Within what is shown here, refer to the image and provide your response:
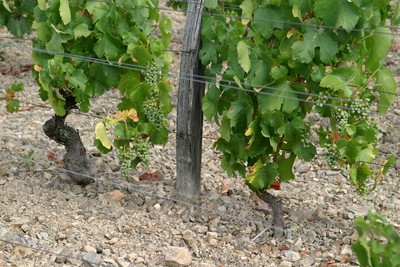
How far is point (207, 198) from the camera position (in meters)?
5.42

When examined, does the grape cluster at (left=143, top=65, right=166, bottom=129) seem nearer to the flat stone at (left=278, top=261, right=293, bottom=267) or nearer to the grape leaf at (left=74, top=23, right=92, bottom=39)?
the grape leaf at (left=74, top=23, right=92, bottom=39)

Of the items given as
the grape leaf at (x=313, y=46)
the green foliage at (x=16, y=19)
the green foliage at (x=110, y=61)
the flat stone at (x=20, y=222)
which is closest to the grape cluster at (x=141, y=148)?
the green foliage at (x=110, y=61)

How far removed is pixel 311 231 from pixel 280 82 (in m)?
1.04

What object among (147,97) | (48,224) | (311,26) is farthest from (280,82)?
(48,224)

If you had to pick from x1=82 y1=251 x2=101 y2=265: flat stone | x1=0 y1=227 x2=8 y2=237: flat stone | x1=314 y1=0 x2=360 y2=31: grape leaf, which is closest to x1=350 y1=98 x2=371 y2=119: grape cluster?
x1=314 y1=0 x2=360 y2=31: grape leaf

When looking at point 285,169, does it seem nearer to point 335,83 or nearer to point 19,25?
point 335,83

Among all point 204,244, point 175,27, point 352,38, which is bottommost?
point 204,244

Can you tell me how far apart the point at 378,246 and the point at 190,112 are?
1.99 metres

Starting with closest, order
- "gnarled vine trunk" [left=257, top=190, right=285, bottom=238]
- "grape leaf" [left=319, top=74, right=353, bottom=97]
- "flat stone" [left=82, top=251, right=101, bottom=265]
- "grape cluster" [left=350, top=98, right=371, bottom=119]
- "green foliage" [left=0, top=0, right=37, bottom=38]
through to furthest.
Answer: "grape leaf" [left=319, top=74, right=353, bottom=97], "grape cluster" [left=350, top=98, right=371, bottom=119], "flat stone" [left=82, top=251, right=101, bottom=265], "gnarled vine trunk" [left=257, top=190, right=285, bottom=238], "green foliage" [left=0, top=0, right=37, bottom=38]

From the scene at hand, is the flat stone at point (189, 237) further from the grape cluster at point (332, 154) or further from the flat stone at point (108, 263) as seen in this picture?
the grape cluster at point (332, 154)

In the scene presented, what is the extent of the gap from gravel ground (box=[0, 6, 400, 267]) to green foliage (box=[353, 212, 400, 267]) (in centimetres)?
139

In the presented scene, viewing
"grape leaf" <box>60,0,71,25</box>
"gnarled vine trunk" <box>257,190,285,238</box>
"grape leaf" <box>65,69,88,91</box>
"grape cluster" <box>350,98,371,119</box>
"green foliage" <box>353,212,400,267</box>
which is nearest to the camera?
"green foliage" <box>353,212,400,267</box>

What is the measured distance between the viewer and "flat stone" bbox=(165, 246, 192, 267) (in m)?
4.66

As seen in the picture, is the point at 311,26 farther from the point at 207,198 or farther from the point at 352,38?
the point at 207,198
